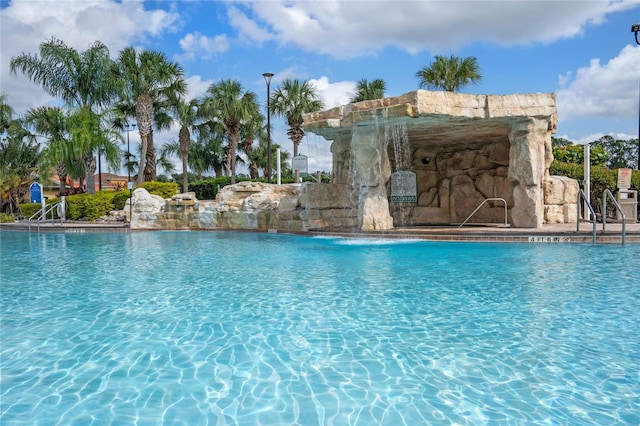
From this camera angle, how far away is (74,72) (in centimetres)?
2562

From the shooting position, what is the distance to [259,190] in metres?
17.9

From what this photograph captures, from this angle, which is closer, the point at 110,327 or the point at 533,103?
the point at 110,327

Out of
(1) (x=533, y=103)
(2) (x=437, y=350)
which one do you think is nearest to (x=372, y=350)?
(2) (x=437, y=350)

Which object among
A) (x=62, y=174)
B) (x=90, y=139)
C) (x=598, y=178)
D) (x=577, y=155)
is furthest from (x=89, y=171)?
(x=577, y=155)

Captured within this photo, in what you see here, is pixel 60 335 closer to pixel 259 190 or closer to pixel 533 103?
pixel 533 103

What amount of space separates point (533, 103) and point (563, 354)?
9602 millimetres

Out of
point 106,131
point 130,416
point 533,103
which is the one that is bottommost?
point 130,416

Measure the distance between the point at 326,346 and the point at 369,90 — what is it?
2293cm

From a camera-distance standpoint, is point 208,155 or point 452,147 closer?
point 452,147

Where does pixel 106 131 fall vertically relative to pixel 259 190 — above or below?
above

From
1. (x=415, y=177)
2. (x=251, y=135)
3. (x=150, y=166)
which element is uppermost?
(x=251, y=135)

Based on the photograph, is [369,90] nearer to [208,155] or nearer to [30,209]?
[208,155]

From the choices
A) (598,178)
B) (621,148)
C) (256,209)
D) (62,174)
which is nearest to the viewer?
(256,209)

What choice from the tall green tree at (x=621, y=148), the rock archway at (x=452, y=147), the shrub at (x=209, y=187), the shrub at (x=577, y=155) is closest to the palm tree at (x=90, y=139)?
the shrub at (x=209, y=187)
